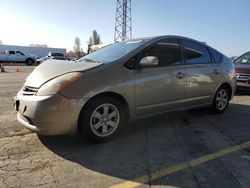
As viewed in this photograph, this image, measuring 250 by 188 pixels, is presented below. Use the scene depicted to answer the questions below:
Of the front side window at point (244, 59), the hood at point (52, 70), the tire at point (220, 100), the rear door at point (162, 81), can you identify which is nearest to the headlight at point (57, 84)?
the hood at point (52, 70)

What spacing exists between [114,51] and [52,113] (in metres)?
1.79

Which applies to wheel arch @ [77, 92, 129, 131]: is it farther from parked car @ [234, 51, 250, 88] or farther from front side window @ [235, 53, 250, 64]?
front side window @ [235, 53, 250, 64]

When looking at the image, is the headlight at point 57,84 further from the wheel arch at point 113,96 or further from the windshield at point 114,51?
the windshield at point 114,51

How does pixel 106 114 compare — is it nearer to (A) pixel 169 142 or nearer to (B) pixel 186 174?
(A) pixel 169 142

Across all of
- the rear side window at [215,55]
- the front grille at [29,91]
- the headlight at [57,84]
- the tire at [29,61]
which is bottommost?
the tire at [29,61]

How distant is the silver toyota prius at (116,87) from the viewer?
4.01 m

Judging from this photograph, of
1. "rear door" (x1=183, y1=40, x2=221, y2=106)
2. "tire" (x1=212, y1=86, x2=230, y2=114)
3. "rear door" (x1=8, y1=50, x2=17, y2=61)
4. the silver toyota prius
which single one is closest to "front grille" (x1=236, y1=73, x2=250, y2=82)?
"tire" (x1=212, y1=86, x2=230, y2=114)

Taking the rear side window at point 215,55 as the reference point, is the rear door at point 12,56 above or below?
below

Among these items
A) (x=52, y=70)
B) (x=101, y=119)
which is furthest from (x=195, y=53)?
(x=52, y=70)

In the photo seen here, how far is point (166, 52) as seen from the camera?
17.4 ft

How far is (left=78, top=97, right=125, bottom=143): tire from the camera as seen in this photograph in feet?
13.7

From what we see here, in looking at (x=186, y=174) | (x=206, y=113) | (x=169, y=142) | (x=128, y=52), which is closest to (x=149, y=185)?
(x=186, y=174)

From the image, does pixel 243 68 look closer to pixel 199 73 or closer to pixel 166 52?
pixel 199 73

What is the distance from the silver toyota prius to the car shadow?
0.87ft
